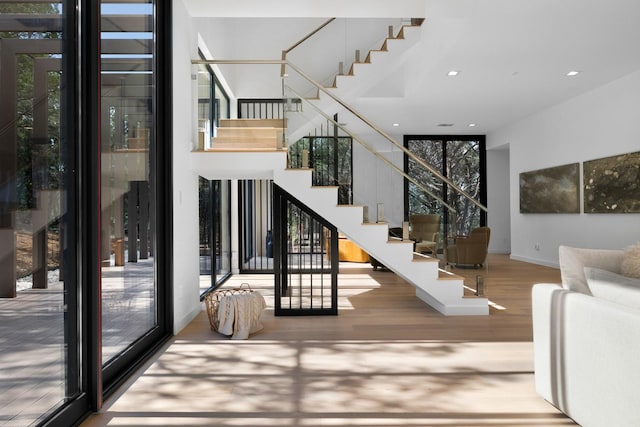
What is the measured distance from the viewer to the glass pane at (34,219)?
6.28 feet

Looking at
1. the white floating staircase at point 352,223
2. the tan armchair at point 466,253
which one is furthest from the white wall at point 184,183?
the tan armchair at point 466,253

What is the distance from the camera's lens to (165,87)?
4.28m

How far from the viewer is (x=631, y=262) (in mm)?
2592

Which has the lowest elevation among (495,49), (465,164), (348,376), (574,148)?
(348,376)

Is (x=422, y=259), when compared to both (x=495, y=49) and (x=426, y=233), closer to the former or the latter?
(x=426, y=233)

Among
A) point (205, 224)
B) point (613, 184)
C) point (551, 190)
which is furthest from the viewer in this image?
point (551, 190)

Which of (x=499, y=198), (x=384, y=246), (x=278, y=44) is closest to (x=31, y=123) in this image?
(x=384, y=246)

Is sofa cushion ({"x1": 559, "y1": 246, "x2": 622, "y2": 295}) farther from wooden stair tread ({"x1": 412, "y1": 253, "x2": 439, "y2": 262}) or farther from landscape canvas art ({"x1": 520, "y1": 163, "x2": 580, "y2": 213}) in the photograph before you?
landscape canvas art ({"x1": 520, "y1": 163, "x2": 580, "y2": 213})

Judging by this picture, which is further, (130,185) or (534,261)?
(534,261)

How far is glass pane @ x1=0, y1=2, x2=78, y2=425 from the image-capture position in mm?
1914

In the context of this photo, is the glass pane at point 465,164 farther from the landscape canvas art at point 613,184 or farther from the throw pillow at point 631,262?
the throw pillow at point 631,262

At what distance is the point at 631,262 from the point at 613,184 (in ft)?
18.5

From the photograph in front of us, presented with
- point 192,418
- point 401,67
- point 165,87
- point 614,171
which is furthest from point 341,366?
point 614,171

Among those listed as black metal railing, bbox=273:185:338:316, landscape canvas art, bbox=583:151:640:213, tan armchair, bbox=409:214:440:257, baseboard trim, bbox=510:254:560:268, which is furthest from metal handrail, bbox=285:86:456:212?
baseboard trim, bbox=510:254:560:268
